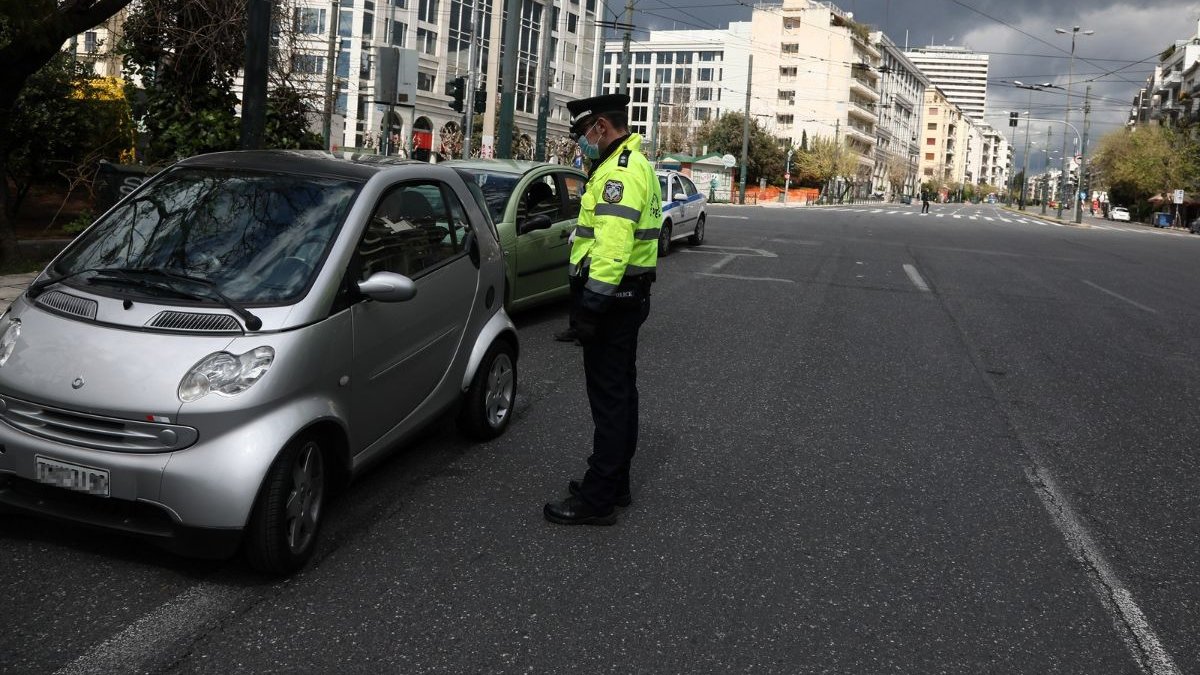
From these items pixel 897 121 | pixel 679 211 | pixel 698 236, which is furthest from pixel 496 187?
pixel 897 121

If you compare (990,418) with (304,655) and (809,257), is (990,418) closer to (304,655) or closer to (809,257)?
(304,655)

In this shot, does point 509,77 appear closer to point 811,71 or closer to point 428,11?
point 428,11

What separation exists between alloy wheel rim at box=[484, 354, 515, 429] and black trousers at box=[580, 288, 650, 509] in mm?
1285

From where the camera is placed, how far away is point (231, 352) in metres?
3.74

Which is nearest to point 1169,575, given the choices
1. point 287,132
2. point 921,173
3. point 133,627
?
point 133,627

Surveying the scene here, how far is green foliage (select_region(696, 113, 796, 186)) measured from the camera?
298 feet

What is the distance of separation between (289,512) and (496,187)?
253 inches

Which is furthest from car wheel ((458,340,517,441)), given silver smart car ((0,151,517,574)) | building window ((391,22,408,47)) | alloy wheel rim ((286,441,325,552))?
building window ((391,22,408,47))

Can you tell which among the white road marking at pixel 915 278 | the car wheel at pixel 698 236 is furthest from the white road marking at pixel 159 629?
the car wheel at pixel 698 236

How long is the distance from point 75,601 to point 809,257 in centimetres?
1709

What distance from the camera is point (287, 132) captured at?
15336 mm

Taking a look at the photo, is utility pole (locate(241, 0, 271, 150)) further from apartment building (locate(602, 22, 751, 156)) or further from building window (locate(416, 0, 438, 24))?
apartment building (locate(602, 22, 751, 156))

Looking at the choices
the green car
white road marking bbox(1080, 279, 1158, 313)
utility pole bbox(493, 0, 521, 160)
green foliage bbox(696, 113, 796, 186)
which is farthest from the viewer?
green foliage bbox(696, 113, 796, 186)

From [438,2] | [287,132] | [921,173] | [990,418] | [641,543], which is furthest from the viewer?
[921,173]
